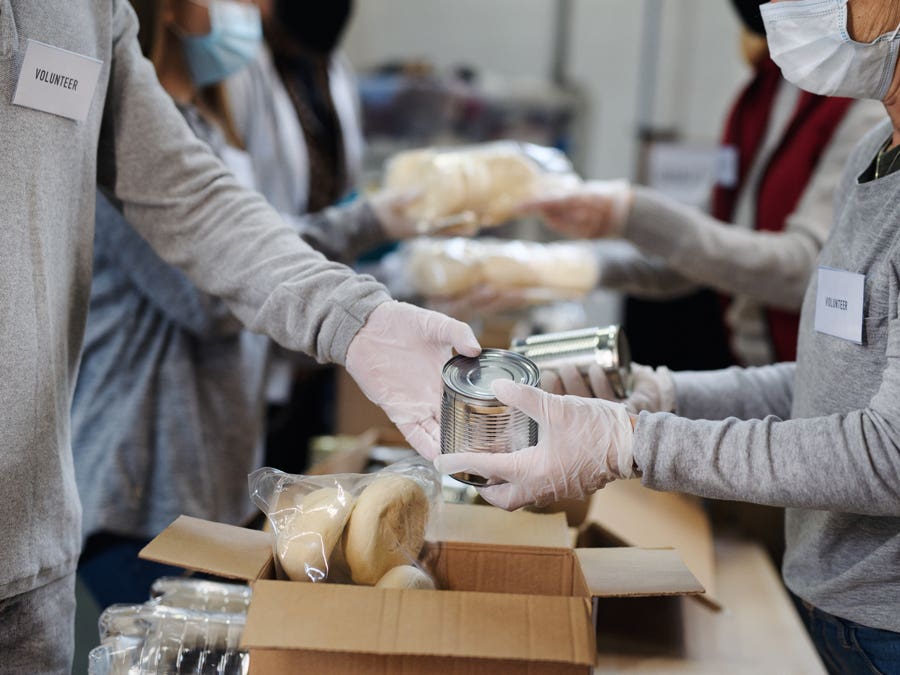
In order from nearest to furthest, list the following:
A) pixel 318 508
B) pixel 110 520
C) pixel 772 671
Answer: pixel 318 508 < pixel 772 671 < pixel 110 520

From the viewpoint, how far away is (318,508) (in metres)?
0.96

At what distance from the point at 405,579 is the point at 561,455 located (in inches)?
9.1

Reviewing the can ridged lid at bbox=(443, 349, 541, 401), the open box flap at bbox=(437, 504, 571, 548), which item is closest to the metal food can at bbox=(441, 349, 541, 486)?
the can ridged lid at bbox=(443, 349, 541, 401)

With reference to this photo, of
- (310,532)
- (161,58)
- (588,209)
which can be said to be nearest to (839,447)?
(310,532)

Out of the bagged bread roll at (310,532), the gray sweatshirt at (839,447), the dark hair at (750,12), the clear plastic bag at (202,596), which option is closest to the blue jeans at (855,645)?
the gray sweatshirt at (839,447)

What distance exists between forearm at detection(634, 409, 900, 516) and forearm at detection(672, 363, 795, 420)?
356 mm

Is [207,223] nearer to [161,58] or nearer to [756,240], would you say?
[161,58]

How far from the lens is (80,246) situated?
1.07 metres

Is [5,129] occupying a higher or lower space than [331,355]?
higher

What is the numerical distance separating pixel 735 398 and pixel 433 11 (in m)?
3.60

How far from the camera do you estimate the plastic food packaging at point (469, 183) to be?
199cm

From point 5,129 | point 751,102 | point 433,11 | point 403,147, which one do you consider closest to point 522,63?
point 433,11

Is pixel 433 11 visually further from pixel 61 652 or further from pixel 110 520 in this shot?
pixel 61 652

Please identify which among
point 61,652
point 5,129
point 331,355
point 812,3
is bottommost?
point 61,652
